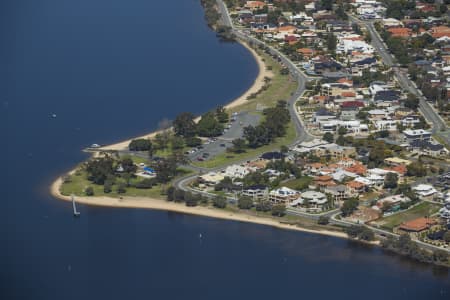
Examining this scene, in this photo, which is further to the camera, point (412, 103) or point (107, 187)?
point (412, 103)

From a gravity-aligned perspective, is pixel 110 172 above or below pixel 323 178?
below

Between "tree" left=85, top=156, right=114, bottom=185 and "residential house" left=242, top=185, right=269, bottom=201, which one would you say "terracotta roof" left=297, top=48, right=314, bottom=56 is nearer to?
"tree" left=85, top=156, right=114, bottom=185

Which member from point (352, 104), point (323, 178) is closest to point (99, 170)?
point (323, 178)

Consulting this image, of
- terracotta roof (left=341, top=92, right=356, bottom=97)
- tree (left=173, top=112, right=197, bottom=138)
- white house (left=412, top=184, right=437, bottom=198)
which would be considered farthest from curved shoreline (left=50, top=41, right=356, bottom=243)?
terracotta roof (left=341, top=92, right=356, bottom=97)

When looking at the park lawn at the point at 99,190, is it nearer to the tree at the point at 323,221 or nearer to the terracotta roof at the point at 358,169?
the tree at the point at 323,221

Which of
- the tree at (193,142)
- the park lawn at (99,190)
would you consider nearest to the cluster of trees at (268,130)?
the tree at (193,142)

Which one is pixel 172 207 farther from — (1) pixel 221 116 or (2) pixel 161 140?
(1) pixel 221 116
